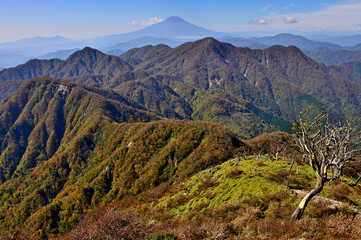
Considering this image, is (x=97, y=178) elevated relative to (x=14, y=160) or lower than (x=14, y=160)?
elevated

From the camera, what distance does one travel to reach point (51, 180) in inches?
4815

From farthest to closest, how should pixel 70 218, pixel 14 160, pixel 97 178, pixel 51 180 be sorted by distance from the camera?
pixel 14 160
pixel 51 180
pixel 97 178
pixel 70 218

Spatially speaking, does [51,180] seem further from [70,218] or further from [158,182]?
[158,182]

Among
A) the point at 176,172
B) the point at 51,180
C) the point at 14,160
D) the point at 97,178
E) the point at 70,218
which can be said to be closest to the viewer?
the point at 176,172

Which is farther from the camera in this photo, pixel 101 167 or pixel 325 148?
pixel 101 167

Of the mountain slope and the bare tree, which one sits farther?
the mountain slope

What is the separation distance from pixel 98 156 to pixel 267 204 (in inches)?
4906

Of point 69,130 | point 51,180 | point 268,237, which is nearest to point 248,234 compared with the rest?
point 268,237

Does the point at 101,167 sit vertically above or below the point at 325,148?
below

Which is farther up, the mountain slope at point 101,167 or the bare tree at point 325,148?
the bare tree at point 325,148

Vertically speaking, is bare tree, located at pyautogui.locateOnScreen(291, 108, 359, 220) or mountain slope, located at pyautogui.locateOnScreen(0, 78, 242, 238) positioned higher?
bare tree, located at pyautogui.locateOnScreen(291, 108, 359, 220)

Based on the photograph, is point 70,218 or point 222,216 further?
point 70,218

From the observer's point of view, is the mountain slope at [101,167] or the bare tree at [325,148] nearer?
the bare tree at [325,148]

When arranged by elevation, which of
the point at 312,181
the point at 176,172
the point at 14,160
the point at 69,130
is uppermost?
the point at 312,181
